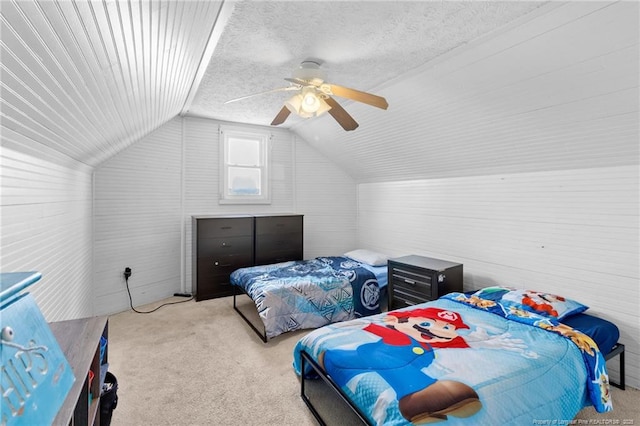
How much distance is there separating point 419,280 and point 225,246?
2.57 metres

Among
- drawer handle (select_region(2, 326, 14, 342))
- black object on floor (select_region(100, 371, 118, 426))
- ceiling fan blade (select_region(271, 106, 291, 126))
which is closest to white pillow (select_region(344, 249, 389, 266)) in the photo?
ceiling fan blade (select_region(271, 106, 291, 126))

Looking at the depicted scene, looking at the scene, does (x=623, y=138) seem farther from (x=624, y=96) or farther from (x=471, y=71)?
(x=471, y=71)

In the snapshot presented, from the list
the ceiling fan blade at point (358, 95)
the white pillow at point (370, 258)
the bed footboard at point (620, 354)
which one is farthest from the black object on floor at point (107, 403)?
the bed footboard at point (620, 354)

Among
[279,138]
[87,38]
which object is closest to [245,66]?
[87,38]

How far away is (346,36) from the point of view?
6.96 ft

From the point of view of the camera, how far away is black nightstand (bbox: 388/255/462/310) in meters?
3.15

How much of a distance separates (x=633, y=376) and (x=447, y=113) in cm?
262

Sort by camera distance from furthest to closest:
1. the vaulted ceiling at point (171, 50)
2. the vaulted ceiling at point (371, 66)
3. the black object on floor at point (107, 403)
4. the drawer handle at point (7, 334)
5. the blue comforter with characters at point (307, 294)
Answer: the blue comforter with characters at point (307, 294)
the black object on floor at point (107, 403)
the vaulted ceiling at point (371, 66)
the vaulted ceiling at point (171, 50)
the drawer handle at point (7, 334)

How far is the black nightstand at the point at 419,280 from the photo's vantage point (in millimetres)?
3152

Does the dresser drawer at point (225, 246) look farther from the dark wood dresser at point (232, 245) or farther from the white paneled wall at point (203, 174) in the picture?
the white paneled wall at point (203, 174)

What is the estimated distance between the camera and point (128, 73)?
4.97 ft

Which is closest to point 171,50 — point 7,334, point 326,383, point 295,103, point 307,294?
point 295,103

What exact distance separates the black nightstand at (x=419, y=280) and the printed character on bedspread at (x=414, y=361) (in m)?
0.69

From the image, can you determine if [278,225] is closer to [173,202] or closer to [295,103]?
[173,202]
